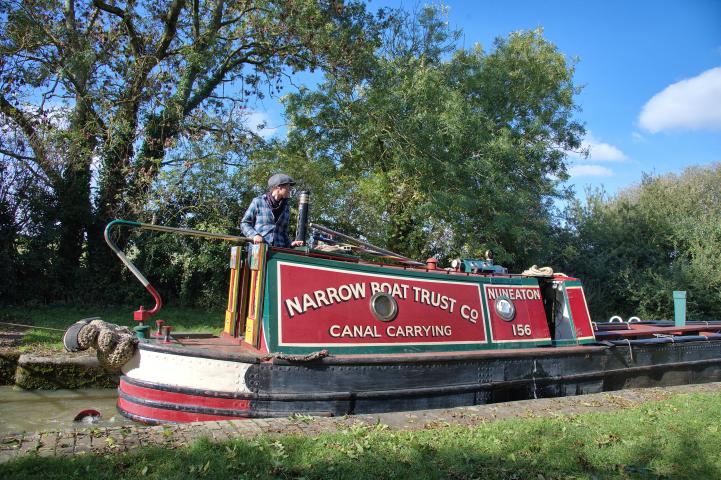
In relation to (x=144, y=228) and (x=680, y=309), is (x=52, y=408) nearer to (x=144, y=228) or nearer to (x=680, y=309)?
(x=144, y=228)

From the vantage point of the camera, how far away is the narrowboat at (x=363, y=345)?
4.76 m

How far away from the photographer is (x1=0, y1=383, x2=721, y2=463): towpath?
3400 millimetres

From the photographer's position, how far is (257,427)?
407cm

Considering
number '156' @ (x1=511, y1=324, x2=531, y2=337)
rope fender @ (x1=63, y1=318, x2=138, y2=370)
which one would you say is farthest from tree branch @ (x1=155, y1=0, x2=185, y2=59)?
number '156' @ (x1=511, y1=324, x2=531, y2=337)

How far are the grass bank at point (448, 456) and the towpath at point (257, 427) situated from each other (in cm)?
20

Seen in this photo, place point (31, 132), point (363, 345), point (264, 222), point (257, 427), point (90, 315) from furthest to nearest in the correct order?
1. point (31, 132)
2. point (90, 315)
3. point (264, 222)
4. point (363, 345)
5. point (257, 427)

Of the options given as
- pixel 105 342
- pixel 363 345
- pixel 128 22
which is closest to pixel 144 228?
pixel 105 342

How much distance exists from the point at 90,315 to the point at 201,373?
7610mm

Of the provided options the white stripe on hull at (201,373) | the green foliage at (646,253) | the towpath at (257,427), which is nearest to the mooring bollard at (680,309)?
the towpath at (257,427)

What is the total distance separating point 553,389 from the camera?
646cm

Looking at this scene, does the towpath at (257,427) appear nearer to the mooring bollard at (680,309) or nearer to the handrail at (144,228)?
the handrail at (144,228)

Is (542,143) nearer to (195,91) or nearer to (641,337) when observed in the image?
(641,337)

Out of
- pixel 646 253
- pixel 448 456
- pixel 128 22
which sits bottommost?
pixel 448 456

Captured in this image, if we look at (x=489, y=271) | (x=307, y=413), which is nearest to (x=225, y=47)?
(x=489, y=271)
